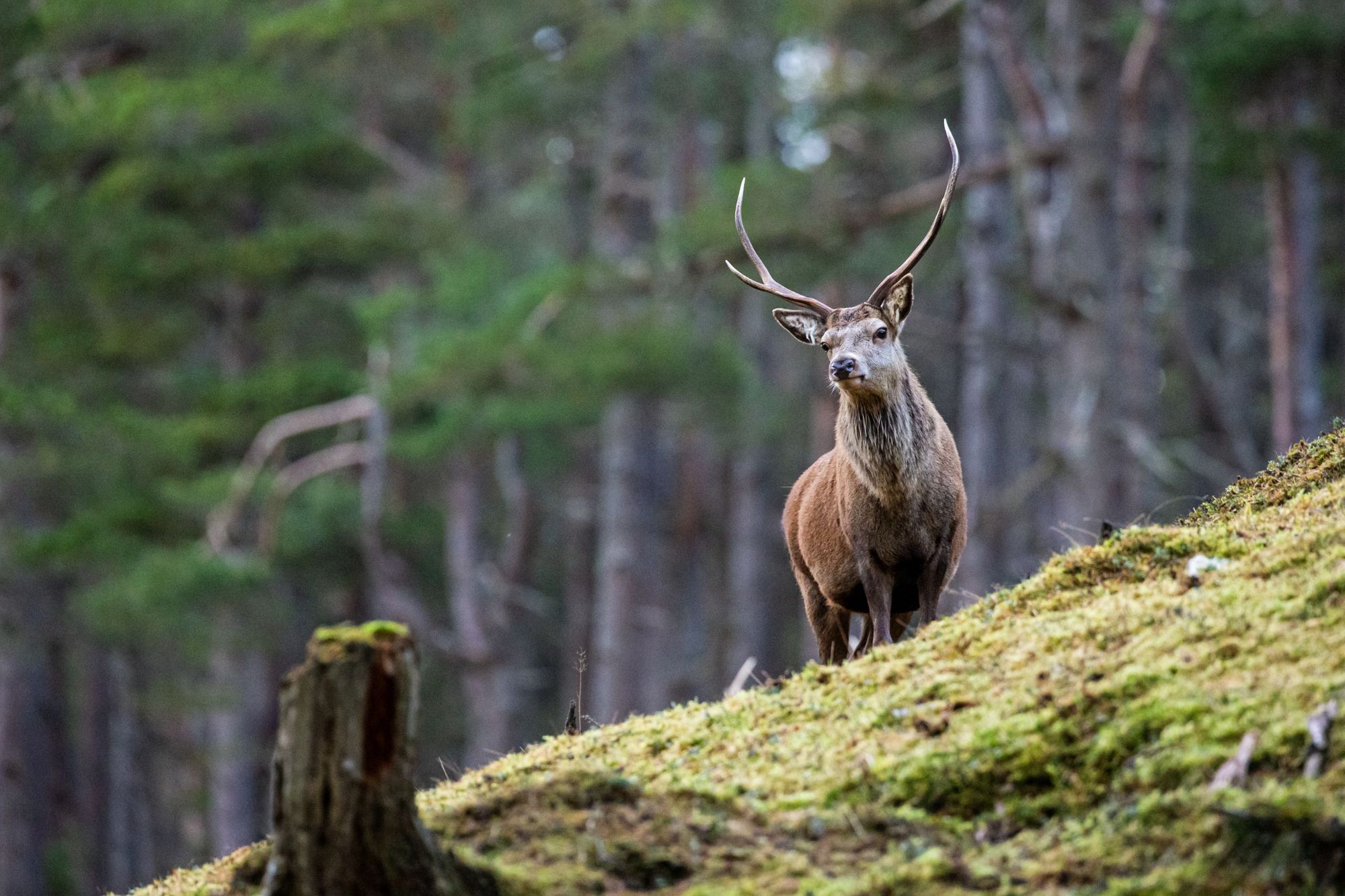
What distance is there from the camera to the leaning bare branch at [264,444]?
18234 millimetres

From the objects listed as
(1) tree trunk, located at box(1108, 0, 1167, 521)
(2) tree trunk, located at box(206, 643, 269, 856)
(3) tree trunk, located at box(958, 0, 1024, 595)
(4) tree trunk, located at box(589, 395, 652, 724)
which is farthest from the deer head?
(2) tree trunk, located at box(206, 643, 269, 856)

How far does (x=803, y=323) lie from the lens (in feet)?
24.5

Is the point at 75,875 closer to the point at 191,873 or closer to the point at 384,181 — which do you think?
the point at 384,181

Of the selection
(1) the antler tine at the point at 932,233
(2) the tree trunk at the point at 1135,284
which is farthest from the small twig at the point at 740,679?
(2) the tree trunk at the point at 1135,284

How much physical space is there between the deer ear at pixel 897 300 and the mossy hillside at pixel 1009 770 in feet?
7.27

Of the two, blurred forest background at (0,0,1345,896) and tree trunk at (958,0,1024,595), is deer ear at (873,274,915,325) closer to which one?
blurred forest background at (0,0,1345,896)

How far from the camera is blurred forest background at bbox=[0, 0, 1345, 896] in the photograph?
17.2 meters

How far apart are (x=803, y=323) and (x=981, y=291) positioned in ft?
43.1

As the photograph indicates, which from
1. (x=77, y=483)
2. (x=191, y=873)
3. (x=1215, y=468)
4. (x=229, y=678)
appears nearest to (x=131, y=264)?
(x=77, y=483)

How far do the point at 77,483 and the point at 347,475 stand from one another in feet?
11.7

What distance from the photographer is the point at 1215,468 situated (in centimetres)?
1956

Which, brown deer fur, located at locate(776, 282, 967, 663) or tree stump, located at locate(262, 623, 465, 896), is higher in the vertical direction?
brown deer fur, located at locate(776, 282, 967, 663)

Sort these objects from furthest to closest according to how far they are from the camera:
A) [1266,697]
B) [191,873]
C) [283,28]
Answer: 1. [283,28]
2. [191,873]
3. [1266,697]

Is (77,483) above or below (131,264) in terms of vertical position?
below
